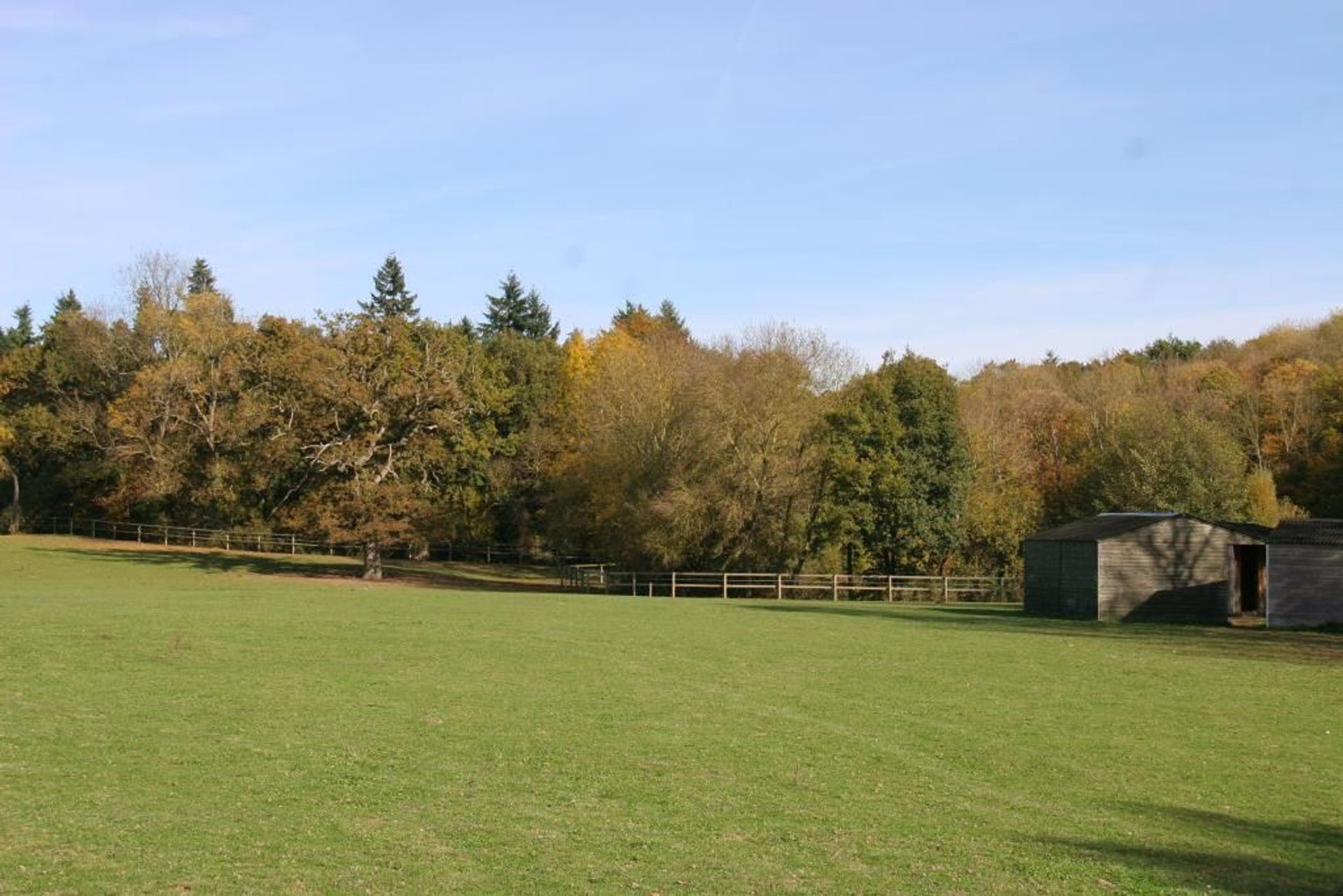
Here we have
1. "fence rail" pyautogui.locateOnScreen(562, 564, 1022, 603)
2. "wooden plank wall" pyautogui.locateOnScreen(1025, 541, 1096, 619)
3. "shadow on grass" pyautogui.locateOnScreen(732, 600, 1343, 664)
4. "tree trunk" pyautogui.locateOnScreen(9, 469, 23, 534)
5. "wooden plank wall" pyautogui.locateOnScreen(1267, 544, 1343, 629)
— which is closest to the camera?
"shadow on grass" pyautogui.locateOnScreen(732, 600, 1343, 664)

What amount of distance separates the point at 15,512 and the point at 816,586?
5232cm

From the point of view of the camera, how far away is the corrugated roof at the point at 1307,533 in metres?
37.7

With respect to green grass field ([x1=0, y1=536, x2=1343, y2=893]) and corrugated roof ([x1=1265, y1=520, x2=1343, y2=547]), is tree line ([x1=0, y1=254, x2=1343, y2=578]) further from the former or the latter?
green grass field ([x1=0, y1=536, x2=1343, y2=893])

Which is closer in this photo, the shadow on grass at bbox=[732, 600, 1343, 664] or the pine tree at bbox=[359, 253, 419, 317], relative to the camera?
the shadow on grass at bbox=[732, 600, 1343, 664]

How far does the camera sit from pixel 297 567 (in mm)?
62000

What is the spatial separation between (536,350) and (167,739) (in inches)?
2590

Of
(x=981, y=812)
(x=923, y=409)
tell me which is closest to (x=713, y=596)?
(x=923, y=409)

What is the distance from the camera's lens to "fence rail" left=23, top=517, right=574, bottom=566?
69875 mm

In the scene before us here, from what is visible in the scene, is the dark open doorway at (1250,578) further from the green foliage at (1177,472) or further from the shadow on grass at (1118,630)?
the green foliage at (1177,472)

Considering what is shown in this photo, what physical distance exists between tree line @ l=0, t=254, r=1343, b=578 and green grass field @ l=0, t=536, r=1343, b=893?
27.5 meters

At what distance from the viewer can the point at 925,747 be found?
50.8 ft

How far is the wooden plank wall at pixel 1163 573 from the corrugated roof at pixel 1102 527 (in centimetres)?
51

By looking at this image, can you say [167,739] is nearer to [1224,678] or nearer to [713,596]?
[1224,678]

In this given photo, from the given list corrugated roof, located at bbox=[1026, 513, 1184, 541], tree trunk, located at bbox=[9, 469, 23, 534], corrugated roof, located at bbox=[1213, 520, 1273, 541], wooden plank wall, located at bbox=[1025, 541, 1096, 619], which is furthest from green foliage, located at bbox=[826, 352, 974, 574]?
tree trunk, located at bbox=[9, 469, 23, 534]
